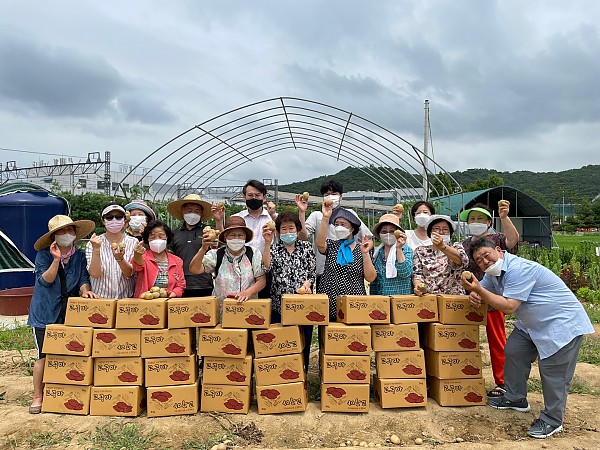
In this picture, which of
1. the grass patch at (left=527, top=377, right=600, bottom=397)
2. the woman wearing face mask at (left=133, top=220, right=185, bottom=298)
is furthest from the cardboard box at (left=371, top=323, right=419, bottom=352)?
the woman wearing face mask at (left=133, top=220, right=185, bottom=298)

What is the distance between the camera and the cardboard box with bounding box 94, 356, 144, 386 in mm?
3963

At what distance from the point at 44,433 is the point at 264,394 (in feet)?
5.80

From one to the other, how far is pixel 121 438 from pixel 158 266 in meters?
1.43

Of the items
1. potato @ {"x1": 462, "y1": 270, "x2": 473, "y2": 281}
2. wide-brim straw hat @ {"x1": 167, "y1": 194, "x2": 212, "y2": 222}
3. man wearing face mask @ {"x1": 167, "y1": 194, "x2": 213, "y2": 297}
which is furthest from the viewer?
wide-brim straw hat @ {"x1": 167, "y1": 194, "x2": 212, "y2": 222}

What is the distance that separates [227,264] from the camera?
417 centimetres

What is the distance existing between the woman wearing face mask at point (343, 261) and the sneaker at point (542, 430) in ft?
5.70

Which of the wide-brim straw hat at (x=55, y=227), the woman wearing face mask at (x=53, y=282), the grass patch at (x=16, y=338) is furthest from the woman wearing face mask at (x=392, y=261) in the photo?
the grass patch at (x=16, y=338)

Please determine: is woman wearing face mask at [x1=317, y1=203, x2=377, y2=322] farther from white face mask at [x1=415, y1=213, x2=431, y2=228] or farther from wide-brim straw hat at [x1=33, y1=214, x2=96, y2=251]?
wide-brim straw hat at [x1=33, y1=214, x2=96, y2=251]

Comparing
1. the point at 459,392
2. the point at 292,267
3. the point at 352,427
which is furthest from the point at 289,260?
the point at 459,392

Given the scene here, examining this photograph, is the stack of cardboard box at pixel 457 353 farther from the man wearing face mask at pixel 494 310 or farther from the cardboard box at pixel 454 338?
the man wearing face mask at pixel 494 310

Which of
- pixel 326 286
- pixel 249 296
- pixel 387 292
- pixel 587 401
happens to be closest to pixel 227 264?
pixel 249 296

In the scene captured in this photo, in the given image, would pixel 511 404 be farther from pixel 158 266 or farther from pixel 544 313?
pixel 158 266

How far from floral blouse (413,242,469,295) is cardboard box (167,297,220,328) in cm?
189

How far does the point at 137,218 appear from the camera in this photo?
4.66 meters
